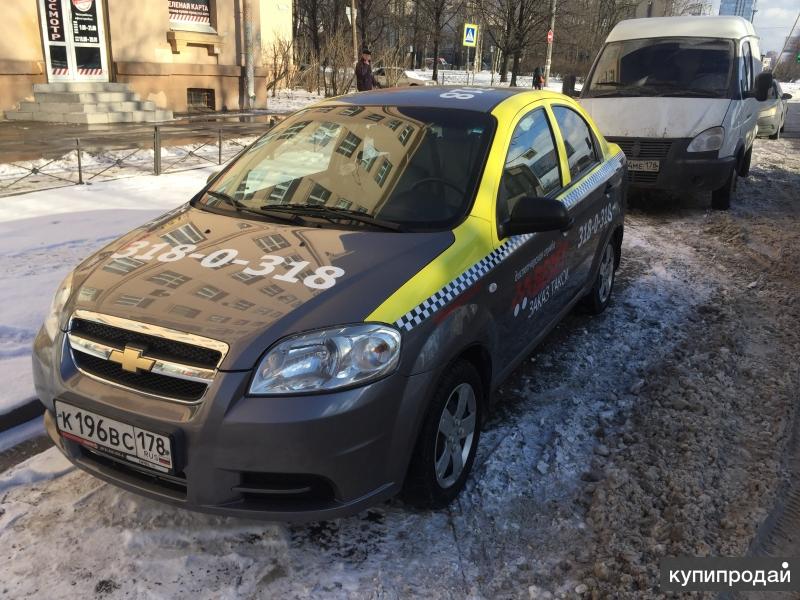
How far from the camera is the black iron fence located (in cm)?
923

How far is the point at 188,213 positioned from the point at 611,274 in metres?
3.30

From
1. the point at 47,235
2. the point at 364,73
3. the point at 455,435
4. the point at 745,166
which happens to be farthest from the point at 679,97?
the point at 364,73

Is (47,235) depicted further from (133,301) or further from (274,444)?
(274,444)

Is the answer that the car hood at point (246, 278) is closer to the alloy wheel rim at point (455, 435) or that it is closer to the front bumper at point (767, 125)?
the alloy wheel rim at point (455, 435)

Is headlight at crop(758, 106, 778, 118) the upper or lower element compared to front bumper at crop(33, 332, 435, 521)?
upper

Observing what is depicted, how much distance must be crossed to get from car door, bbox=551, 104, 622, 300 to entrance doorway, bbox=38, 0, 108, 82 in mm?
12731

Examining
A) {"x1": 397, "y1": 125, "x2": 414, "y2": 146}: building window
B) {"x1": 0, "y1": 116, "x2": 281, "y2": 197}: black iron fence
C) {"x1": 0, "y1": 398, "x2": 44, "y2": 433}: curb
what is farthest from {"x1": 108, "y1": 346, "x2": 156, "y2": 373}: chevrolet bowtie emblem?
{"x1": 0, "y1": 116, "x2": 281, "y2": 197}: black iron fence

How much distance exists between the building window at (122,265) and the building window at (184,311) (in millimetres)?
467

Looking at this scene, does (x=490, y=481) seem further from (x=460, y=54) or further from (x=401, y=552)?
(x=460, y=54)

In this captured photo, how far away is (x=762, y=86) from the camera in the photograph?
29.0 feet

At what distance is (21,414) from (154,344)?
1.61 meters

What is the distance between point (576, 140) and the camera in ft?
14.3

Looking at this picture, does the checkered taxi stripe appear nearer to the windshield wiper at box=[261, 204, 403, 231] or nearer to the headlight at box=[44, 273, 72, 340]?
the windshield wiper at box=[261, 204, 403, 231]

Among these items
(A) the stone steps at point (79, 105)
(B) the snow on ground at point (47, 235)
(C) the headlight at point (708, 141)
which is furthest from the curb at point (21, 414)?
(A) the stone steps at point (79, 105)
